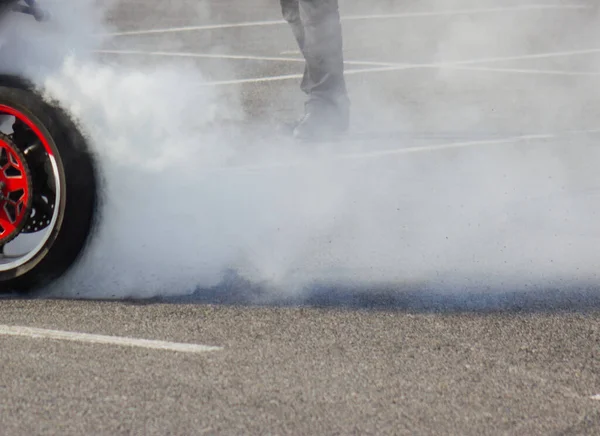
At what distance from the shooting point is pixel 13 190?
465 cm

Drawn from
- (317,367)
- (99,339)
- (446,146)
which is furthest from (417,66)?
(317,367)

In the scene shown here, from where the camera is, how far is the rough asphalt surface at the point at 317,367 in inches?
134

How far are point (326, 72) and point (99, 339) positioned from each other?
4.03 metres

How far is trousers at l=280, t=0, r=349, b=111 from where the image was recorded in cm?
761

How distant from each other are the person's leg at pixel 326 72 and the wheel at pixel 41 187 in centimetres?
319

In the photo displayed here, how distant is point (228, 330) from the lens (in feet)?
13.9

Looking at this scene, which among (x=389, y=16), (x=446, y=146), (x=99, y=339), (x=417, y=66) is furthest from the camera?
(x=389, y=16)

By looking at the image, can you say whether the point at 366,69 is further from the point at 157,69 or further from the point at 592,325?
the point at 592,325

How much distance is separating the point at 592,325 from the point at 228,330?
125 cm

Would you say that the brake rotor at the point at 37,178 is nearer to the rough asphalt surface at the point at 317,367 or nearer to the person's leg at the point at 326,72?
the rough asphalt surface at the point at 317,367

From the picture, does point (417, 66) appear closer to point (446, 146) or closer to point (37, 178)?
point (446, 146)

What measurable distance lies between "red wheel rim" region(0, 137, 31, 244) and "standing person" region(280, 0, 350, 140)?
3.15m

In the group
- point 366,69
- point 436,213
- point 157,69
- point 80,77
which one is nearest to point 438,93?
point 366,69

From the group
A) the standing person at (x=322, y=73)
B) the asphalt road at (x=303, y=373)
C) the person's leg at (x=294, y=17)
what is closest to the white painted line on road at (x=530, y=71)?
the standing person at (x=322, y=73)
